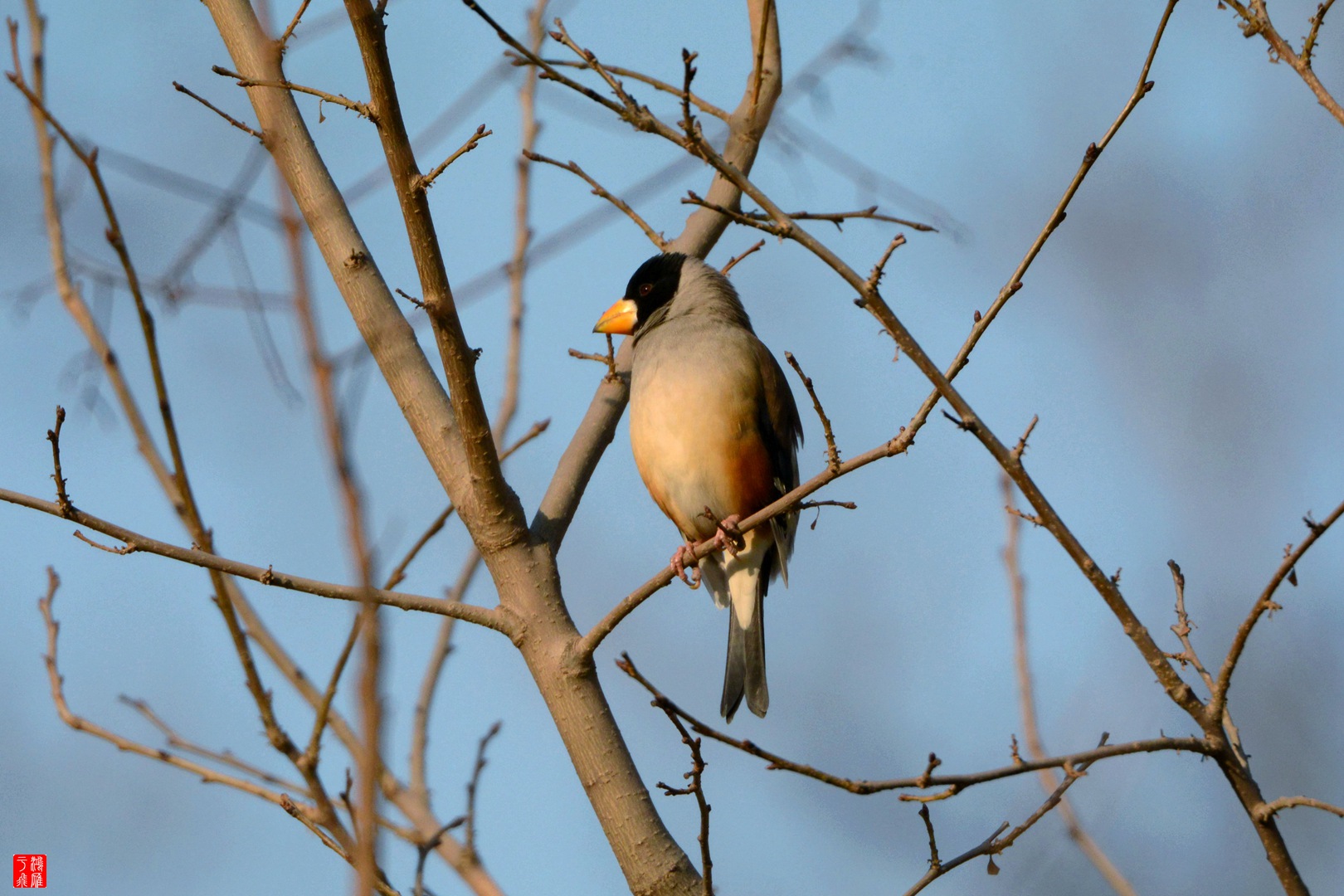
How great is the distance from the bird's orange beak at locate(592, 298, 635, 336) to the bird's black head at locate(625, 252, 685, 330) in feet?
0.08

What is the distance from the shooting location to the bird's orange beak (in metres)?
5.50

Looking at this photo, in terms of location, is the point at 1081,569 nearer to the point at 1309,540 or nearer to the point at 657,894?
the point at 1309,540

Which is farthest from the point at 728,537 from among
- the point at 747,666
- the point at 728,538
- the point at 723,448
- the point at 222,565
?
the point at 222,565

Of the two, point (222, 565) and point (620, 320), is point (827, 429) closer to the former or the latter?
point (222, 565)

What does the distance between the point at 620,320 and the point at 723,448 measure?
1.20 m

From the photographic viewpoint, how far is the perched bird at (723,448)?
4.52m

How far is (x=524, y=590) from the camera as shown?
127 inches

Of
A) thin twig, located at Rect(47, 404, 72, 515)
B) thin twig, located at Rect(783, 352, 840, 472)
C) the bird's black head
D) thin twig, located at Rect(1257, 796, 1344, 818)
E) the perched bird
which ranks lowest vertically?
thin twig, located at Rect(1257, 796, 1344, 818)

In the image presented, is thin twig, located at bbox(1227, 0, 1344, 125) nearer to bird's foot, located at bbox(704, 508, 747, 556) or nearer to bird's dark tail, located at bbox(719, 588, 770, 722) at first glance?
bird's foot, located at bbox(704, 508, 747, 556)

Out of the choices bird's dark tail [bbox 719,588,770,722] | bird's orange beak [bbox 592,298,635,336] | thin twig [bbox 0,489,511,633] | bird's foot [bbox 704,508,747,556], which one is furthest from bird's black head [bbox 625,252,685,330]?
thin twig [bbox 0,489,511,633]

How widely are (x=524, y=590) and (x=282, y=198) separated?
2001 millimetres

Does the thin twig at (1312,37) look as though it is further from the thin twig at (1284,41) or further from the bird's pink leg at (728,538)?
the bird's pink leg at (728,538)

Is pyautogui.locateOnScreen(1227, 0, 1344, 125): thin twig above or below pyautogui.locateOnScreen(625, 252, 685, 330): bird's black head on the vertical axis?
below

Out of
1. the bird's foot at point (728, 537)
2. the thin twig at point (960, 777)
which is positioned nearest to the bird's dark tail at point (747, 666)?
the bird's foot at point (728, 537)
